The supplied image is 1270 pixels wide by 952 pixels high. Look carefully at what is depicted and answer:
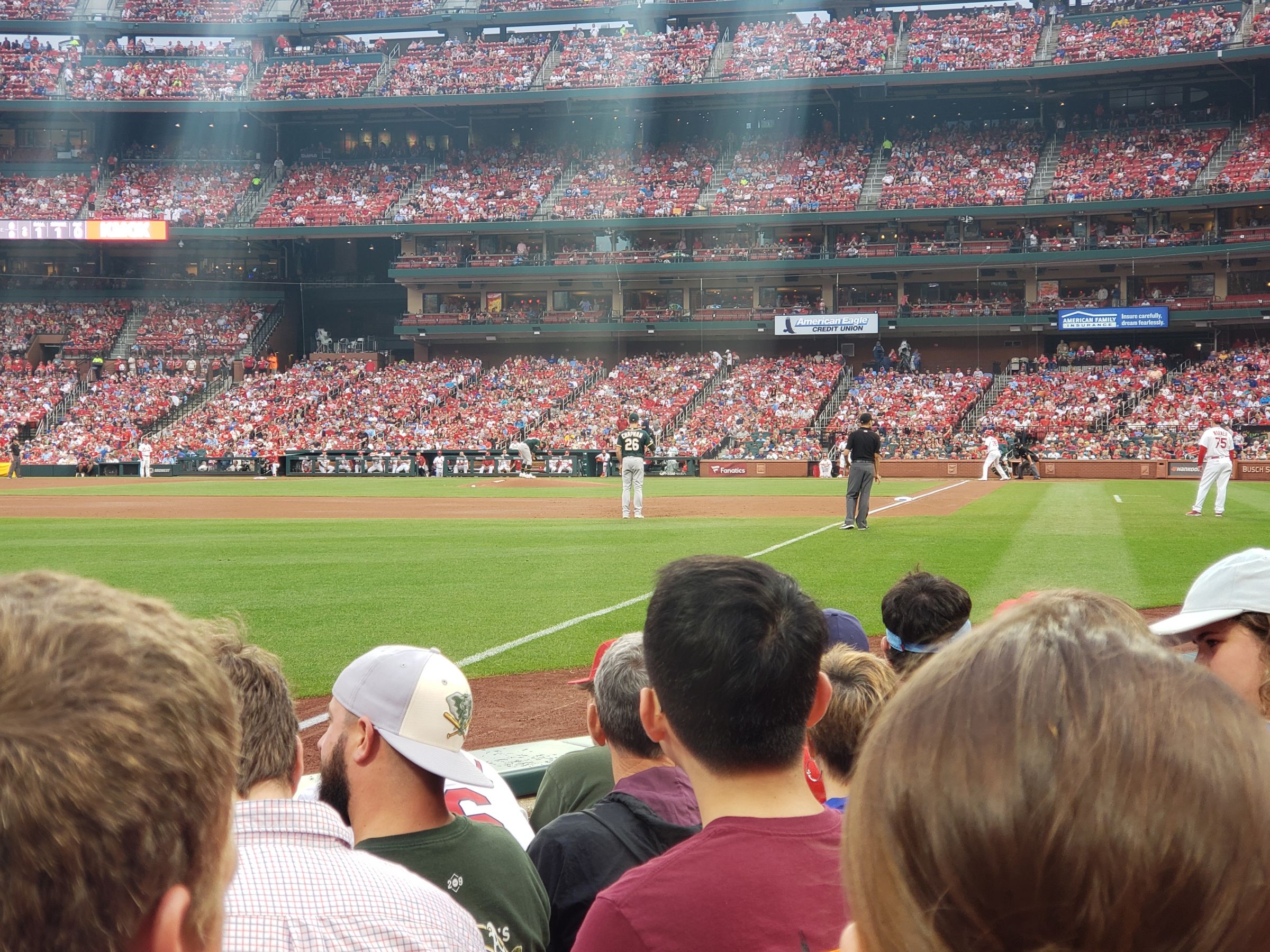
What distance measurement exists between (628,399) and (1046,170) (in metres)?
25.1

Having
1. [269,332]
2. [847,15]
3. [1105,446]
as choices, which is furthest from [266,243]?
[1105,446]

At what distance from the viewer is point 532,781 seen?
19.2 feet

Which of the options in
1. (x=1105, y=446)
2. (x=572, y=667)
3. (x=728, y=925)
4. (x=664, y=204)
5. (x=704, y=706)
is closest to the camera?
(x=728, y=925)

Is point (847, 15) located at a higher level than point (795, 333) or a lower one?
higher

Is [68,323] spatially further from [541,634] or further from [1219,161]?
[541,634]

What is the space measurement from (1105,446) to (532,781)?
42.8 meters

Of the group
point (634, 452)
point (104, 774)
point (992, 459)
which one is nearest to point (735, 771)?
point (104, 774)

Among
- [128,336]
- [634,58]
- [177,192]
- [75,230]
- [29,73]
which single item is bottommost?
[128,336]

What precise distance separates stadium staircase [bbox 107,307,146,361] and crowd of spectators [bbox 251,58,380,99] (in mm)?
14485

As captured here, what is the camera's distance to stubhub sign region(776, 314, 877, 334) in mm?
57906

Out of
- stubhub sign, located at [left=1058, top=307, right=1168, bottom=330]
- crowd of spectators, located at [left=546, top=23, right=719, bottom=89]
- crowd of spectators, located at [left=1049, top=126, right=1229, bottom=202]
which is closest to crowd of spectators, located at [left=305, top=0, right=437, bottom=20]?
crowd of spectators, located at [left=546, top=23, right=719, bottom=89]

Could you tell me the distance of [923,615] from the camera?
499cm

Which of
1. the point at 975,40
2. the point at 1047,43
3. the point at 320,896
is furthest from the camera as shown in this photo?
the point at 975,40

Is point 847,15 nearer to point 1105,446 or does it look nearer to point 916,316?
point 916,316
